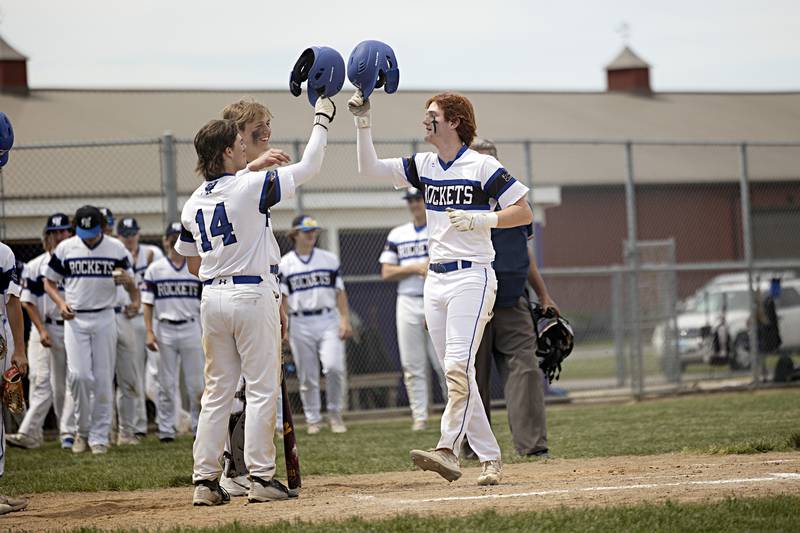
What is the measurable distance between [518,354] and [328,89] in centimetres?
273

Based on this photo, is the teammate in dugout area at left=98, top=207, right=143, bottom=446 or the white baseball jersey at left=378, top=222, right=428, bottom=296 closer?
the teammate in dugout area at left=98, top=207, right=143, bottom=446

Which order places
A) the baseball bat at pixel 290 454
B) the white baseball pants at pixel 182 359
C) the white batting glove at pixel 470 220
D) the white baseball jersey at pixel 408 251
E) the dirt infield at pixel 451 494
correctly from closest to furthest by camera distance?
1. the dirt infield at pixel 451 494
2. the white batting glove at pixel 470 220
3. the baseball bat at pixel 290 454
4. the white baseball pants at pixel 182 359
5. the white baseball jersey at pixel 408 251

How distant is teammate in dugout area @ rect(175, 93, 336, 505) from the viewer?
646cm

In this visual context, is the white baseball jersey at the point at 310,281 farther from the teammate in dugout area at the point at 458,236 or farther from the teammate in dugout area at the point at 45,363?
the teammate in dugout area at the point at 458,236

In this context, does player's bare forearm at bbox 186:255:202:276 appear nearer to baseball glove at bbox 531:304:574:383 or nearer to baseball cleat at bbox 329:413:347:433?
baseball glove at bbox 531:304:574:383

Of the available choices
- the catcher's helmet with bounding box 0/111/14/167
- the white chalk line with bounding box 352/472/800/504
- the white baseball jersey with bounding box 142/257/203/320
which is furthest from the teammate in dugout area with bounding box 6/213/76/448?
the white chalk line with bounding box 352/472/800/504

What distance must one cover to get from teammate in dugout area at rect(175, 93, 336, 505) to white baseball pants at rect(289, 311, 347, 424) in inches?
216

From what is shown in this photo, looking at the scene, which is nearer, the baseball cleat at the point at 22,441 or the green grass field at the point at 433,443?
the green grass field at the point at 433,443

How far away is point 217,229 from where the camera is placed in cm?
648

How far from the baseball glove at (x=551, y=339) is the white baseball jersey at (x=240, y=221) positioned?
2859 mm

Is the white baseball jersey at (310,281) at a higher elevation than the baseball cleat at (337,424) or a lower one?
higher

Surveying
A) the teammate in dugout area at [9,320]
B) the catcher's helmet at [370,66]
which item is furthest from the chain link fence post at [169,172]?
the catcher's helmet at [370,66]

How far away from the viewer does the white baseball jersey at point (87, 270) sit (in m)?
10.9

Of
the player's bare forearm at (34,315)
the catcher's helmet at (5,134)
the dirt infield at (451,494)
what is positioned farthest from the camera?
the player's bare forearm at (34,315)
